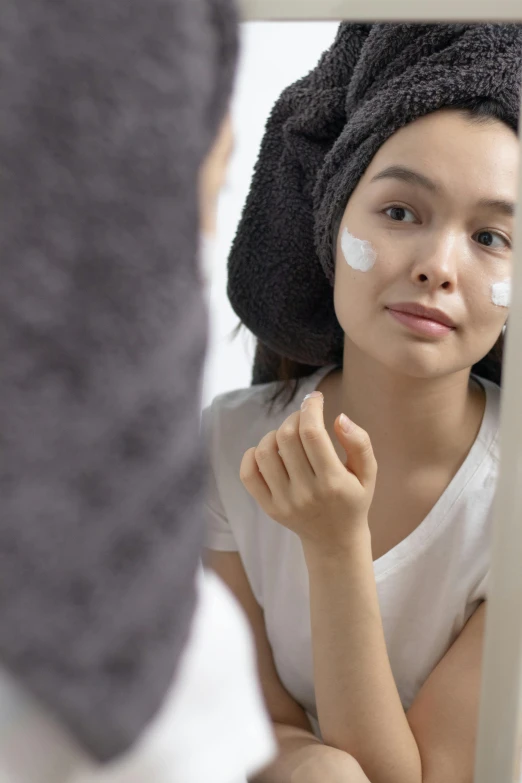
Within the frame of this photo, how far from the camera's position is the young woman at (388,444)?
577mm

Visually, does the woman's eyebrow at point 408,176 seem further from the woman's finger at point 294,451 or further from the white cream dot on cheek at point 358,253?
the woman's finger at point 294,451

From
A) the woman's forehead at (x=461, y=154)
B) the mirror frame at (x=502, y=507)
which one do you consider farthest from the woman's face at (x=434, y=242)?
the mirror frame at (x=502, y=507)

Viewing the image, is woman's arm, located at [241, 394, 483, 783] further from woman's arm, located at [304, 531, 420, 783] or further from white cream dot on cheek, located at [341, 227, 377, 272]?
white cream dot on cheek, located at [341, 227, 377, 272]

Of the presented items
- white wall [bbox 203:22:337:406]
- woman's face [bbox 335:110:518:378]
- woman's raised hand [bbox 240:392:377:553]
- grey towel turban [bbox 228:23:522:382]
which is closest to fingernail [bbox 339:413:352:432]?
woman's raised hand [bbox 240:392:377:553]

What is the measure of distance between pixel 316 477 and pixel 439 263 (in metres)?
0.19

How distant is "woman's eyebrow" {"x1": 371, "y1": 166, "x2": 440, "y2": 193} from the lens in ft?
1.95

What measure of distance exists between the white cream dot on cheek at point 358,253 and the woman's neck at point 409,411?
0.37ft

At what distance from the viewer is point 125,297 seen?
273mm

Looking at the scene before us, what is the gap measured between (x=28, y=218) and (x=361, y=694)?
0.48 metres

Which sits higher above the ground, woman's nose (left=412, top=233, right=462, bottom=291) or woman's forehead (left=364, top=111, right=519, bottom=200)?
woman's forehead (left=364, top=111, right=519, bottom=200)

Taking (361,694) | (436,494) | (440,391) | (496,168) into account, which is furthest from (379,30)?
(361,694)

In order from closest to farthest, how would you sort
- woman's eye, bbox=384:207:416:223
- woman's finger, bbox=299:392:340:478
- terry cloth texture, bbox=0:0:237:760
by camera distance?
terry cloth texture, bbox=0:0:237:760, woman's finger, bbox=299:392:340:478, woman's eye, bbox=384:207:416:223

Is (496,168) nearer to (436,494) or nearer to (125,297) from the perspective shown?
(436,494)

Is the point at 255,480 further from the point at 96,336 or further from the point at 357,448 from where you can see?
the point at 96,336
